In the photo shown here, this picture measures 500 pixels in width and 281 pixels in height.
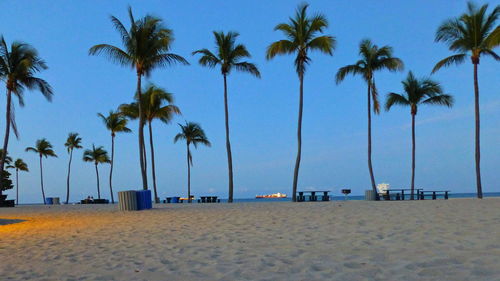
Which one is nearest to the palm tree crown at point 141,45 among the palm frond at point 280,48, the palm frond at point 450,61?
the palm frond at point 280,48

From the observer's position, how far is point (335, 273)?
13.5 ft

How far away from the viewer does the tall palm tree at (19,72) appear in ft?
75.7

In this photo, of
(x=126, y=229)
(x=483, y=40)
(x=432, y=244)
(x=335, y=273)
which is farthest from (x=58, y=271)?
(x=483, y=40)

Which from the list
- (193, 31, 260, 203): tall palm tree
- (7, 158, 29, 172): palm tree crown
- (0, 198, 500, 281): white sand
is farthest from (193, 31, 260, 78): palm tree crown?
(7, 158, 29, 172): palm tree crown

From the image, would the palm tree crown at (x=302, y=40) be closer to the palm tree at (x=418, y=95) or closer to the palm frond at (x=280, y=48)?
the palm frond at (x=280, y=48)

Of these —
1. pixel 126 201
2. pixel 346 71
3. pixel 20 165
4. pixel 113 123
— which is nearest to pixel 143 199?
pixel 126 201

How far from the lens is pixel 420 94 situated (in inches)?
1027

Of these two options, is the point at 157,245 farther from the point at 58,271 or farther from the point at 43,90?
the point at 43,90

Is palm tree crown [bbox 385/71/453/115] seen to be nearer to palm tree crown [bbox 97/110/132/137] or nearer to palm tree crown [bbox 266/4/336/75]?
palm tree crown [bbox 266/4/336/75]

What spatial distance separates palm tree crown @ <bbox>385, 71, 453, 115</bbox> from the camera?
84.9 feet

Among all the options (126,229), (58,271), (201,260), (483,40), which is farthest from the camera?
(483,40)

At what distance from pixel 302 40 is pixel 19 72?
16.3m

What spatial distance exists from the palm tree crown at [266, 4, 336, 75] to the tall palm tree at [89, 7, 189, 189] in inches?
212

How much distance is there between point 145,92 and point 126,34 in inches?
343
